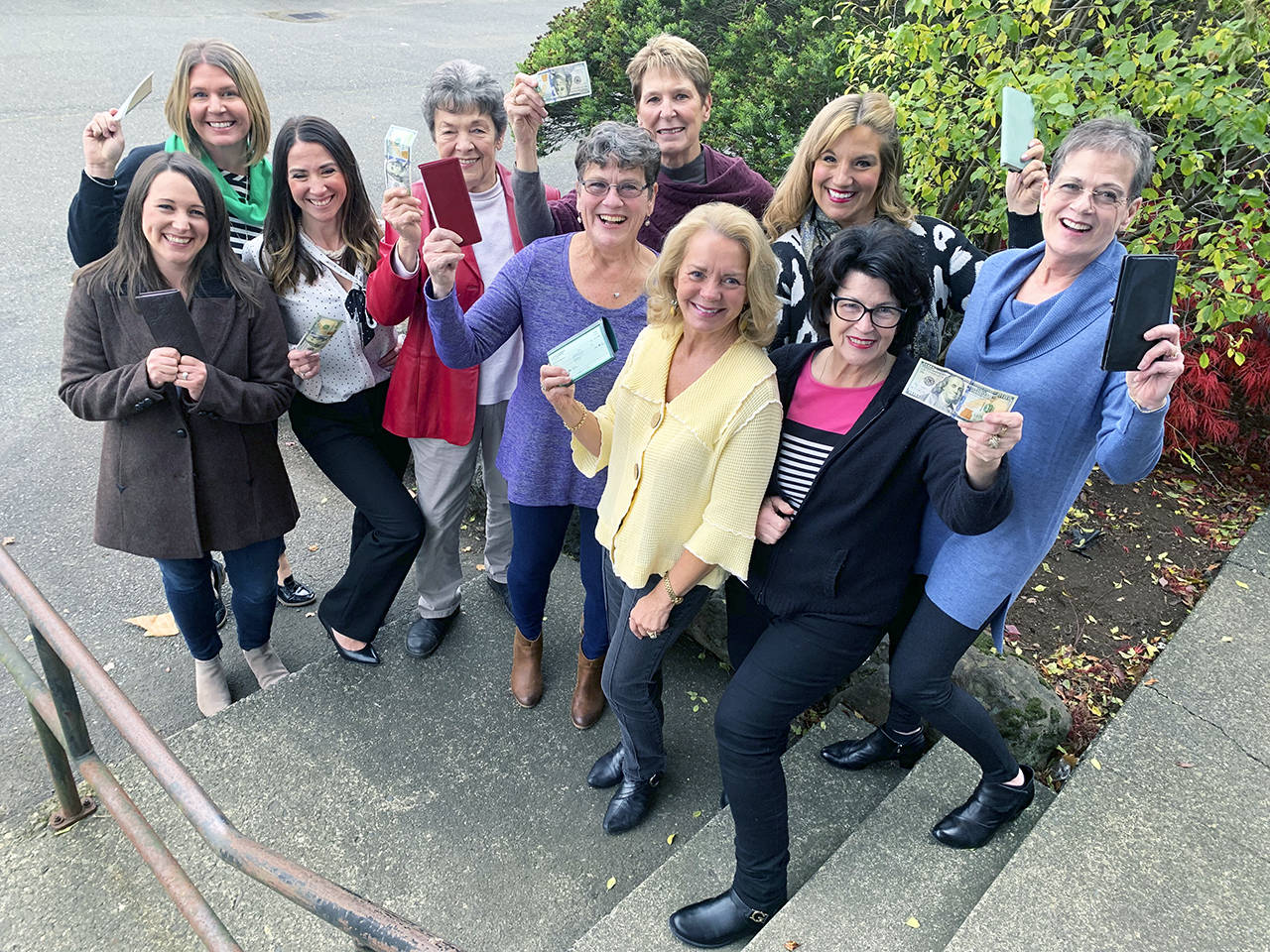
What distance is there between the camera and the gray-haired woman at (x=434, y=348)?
9.95 ft

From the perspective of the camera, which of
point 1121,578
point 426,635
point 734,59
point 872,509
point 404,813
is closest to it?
point 872,509

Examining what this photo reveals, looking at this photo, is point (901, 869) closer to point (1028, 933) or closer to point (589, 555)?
point (1028, 933)

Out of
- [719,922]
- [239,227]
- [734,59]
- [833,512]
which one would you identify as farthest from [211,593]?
[734,59]

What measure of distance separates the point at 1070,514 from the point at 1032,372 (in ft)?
9.10

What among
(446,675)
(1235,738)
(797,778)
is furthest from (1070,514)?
(446,675)

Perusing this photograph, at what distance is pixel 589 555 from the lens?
10.6ft

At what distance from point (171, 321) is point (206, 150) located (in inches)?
37.1

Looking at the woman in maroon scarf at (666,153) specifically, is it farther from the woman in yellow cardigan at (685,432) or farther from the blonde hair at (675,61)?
the woman in yellow cardigan at (685,432)

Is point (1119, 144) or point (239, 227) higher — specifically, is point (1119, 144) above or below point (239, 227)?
above

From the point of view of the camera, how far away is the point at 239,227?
129 inches

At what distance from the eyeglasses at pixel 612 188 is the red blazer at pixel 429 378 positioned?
660 millimetres

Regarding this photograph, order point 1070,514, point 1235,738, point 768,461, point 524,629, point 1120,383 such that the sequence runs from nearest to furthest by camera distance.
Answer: point 1120,383 < point 768,461 < point 1235,738 < point 524,629 < point 1070,514

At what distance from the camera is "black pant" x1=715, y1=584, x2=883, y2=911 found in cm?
241

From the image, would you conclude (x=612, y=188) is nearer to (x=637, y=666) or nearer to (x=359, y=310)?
(x=359, y=310)
